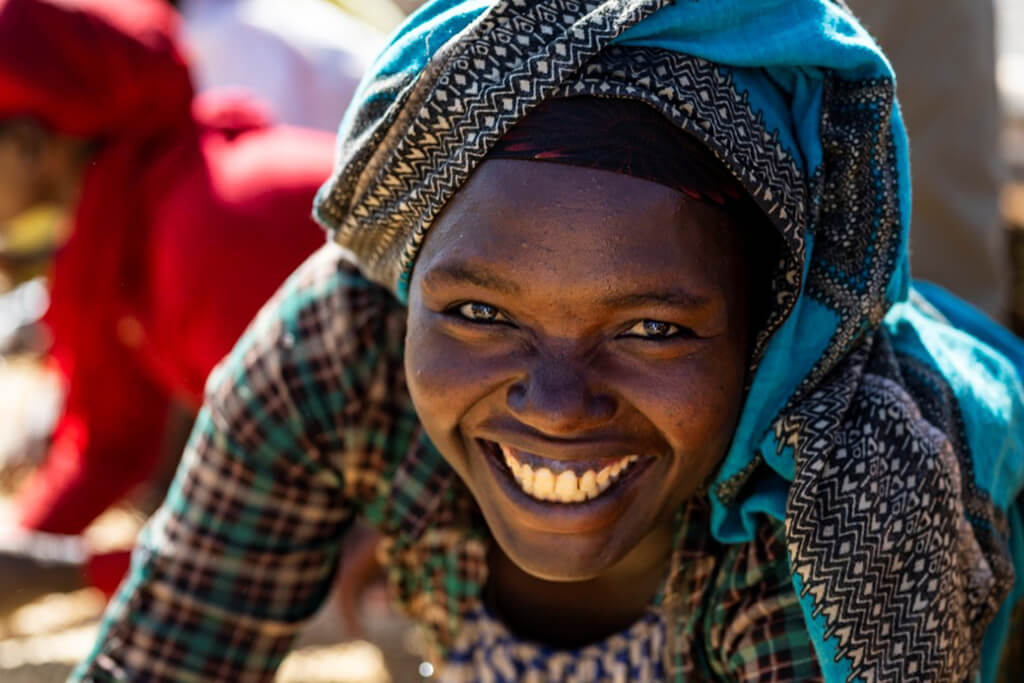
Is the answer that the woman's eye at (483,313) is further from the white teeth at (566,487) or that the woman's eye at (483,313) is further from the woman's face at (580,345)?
the white teeth at (566,487)

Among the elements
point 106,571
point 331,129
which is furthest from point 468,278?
point 331,129

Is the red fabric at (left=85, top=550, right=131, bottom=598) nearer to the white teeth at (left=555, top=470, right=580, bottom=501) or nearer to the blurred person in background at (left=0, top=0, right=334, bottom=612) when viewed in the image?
the blurred person in background at (left=0, top=0, right=334, bottom=612)

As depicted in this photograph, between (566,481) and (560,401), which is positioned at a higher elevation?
(560,401)

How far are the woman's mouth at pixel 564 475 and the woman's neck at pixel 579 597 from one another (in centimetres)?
27

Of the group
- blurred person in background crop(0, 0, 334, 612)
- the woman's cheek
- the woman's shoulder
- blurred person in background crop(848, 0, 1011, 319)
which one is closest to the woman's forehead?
the woman's cheek

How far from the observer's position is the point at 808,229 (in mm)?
1406

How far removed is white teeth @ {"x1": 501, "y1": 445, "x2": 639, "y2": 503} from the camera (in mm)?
1456

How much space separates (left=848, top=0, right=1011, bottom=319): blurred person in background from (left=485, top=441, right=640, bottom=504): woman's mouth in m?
1.28

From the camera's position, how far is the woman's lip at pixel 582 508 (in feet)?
4.83

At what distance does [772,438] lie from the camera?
1.43 m

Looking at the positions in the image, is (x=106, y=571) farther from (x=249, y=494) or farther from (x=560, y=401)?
(x=560, y=401)

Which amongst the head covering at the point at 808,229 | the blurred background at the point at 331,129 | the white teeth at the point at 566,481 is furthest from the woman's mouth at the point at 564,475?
the blurred background at the point at 331,129

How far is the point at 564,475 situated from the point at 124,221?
1924 mm

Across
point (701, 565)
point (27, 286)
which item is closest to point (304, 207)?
Answer: point (701, 565)
